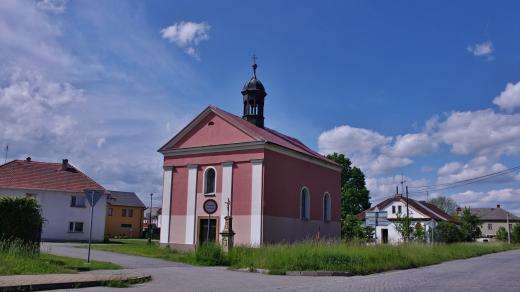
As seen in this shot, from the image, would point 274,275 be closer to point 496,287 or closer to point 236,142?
point 496,287

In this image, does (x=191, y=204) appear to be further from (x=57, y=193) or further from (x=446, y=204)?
(x=446, y=204)

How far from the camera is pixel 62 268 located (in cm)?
1509

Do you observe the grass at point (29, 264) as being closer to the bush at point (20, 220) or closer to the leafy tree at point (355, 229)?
the bush at point (20, 220)

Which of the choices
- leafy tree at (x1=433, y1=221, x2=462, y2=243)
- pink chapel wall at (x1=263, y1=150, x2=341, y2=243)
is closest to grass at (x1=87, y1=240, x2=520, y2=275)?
pink chapel wall at (x1=263, y1=150, x2=341, y2=243)

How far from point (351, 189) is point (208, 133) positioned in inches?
1381

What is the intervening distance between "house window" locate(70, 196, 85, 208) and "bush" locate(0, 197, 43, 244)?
1072 inches

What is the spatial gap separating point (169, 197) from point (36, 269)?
651 inches

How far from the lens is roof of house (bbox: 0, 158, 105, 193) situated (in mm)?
41812

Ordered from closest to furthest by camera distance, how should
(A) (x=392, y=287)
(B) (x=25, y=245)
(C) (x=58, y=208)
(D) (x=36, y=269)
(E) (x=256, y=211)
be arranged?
1. (A) (x=392, y=287)
2. (D) (x=36, y=269)
3. (B) (x=25, y=245)
4. (E) (x=256, y=211)
5. (C) (x=58, y=208)

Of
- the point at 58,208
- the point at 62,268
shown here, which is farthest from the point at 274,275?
the point at 58,208

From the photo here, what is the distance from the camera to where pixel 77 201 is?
44.3 meters

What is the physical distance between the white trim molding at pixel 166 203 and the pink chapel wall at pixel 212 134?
1.84 metres

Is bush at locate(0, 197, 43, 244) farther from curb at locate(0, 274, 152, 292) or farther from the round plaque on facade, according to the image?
the round plaque on facade

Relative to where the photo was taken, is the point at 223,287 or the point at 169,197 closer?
the point at 223,287
